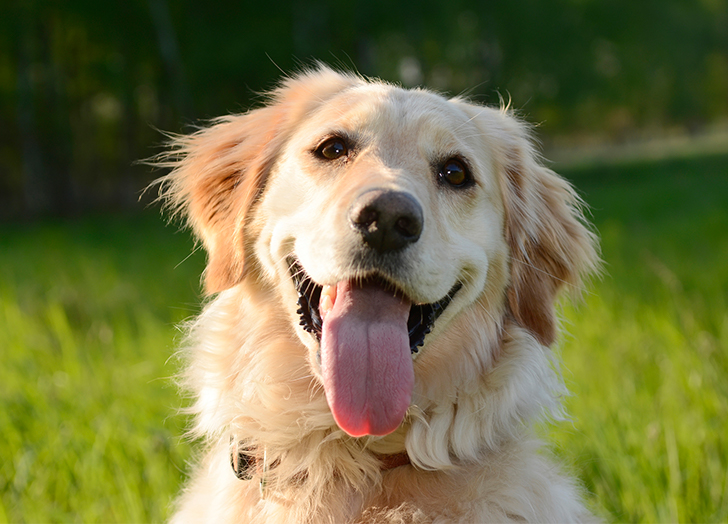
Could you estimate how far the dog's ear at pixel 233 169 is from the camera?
8.19 feet

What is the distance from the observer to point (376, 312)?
6.84 feet

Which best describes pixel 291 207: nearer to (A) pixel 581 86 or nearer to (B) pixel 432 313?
(B) pixel 432 313

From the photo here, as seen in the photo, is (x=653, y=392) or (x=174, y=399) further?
(x=174, y=399)

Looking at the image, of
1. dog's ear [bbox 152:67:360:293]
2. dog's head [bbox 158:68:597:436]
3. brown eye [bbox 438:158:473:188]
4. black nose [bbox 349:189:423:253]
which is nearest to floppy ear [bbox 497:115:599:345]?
dog's head [bbox 158:68:597:436]

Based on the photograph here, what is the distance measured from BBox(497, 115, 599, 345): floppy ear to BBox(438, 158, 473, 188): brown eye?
0.23m

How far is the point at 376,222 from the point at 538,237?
0.97 m

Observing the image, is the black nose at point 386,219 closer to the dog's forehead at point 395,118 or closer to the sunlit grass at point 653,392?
the dog's forehead at point 395,118

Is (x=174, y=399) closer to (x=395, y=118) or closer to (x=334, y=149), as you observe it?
(x=334, y=149)

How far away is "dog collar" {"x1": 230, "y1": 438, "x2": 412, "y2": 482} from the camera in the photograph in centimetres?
206

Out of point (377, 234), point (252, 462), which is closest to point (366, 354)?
point (377, 234)

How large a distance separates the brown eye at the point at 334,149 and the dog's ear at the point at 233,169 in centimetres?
25

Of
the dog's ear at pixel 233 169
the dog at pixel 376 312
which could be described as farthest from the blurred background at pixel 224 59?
the dog at pixel 376 312

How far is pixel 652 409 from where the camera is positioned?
330 centimetres

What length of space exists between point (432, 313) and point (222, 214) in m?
1.01
